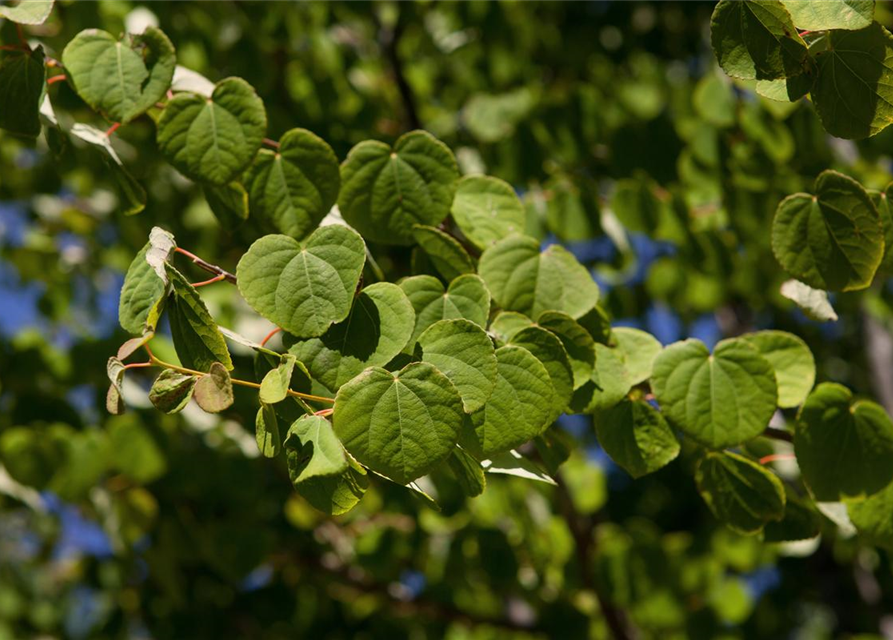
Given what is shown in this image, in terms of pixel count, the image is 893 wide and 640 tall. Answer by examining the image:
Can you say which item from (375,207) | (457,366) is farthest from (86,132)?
(457,366)

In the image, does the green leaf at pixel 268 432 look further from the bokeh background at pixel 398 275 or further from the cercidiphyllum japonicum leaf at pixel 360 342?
the bokeh background at pixel 398 275

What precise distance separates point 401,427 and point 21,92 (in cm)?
55

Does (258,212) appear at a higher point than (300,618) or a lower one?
higher

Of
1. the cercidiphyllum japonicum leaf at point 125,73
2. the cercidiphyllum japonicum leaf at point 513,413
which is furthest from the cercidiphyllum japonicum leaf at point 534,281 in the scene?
the cercidiphyllum japonicum leaf at point 125,73

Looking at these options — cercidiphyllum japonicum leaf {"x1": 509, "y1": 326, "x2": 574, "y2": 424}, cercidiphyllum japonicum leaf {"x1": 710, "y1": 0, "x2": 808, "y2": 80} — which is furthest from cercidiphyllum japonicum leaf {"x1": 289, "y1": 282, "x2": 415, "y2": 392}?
cercidiphyllum japonicum leaf {"x1": 710, "y1": 0, "x2": 808, "y2": 80}

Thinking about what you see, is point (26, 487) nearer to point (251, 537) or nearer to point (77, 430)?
point (77, 430)

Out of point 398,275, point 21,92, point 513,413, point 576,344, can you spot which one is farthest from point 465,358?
point 398,275

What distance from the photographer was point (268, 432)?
29.6 inches

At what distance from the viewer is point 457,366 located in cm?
76

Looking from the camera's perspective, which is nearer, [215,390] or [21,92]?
[215,390]

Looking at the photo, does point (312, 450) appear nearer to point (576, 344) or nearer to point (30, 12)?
point (576, 344)

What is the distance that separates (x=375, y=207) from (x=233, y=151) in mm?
158

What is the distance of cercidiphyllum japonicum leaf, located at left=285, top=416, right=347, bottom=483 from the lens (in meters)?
0.70

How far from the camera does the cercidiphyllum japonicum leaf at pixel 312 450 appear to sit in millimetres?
696
